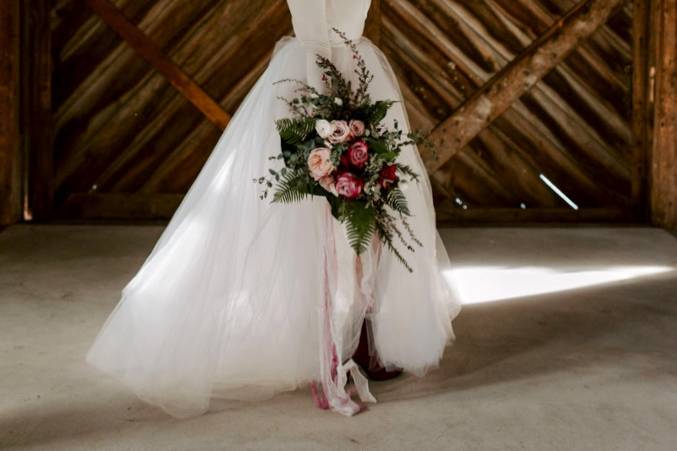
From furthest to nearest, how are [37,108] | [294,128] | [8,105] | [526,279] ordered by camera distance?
1. [37,108]
2. [8,105]
3. [526,279]
4. [294,128]

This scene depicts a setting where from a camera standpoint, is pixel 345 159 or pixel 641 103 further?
pixel 641 103

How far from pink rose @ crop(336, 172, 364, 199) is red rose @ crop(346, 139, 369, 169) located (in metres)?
0.05

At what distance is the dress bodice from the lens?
9.64 ft

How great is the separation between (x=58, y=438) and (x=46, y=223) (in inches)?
177

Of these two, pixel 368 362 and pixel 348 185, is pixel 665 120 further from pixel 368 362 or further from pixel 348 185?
pixel 348 185

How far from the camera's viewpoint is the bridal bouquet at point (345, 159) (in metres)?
2.76

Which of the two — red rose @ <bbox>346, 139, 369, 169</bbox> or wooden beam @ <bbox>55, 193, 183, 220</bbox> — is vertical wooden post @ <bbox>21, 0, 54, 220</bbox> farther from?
red rose @ <bbox>346, 139, 369, 169</bbox>

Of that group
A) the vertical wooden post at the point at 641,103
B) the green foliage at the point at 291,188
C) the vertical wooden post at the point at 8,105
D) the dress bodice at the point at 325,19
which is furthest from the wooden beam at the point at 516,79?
the green foliage at the point at 291,188

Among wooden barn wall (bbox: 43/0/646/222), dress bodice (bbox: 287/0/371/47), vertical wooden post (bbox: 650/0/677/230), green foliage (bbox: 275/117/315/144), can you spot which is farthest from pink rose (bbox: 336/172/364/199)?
vertical wooden post (bbox: 650/0/677/230)

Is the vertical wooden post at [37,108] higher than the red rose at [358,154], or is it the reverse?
the vertical wooden post at [37,108]

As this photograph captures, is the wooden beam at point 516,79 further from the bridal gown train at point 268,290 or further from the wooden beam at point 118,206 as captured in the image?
the bridal gown train at point 268,290

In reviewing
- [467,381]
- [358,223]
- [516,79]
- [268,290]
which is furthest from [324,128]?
[516,79]

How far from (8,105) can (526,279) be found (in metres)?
4.28

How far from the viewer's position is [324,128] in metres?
2.77
